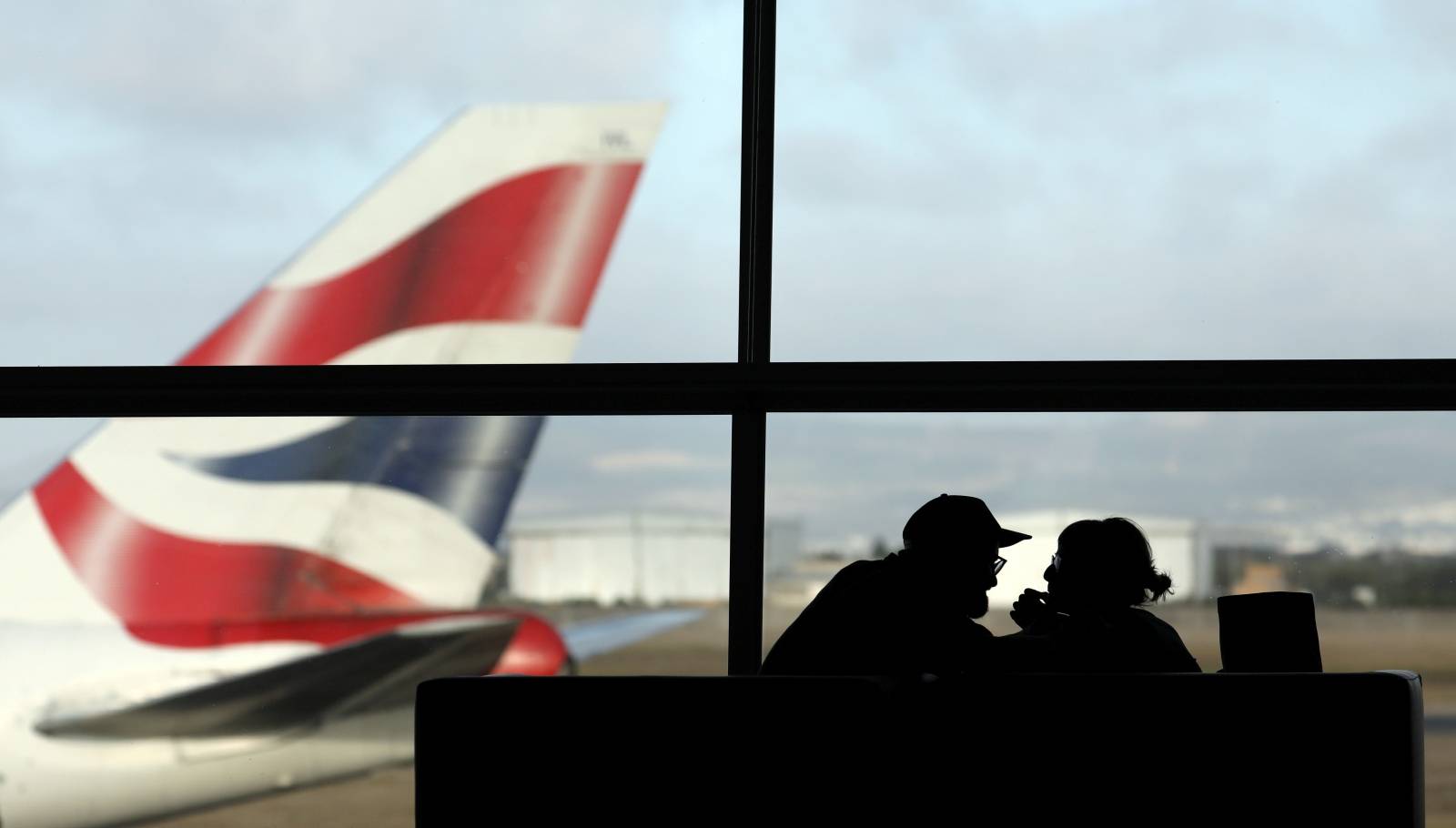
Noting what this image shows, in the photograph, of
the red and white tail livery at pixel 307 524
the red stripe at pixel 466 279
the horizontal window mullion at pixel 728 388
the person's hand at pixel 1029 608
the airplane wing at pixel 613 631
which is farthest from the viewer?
the airplane wing at pixel 613 631

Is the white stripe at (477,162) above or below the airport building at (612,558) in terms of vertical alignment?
above

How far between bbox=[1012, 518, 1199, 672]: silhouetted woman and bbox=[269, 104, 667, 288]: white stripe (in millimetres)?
3933

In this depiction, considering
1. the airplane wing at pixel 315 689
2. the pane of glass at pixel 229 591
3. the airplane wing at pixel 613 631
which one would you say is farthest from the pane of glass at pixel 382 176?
the airplane wing at pixel 613 631

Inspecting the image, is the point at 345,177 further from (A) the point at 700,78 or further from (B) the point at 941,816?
(B) the point at 941,816

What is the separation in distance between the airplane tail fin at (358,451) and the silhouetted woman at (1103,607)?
3.39 metres

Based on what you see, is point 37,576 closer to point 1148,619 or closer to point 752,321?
point 752,321

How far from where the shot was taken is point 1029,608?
179 centimetres

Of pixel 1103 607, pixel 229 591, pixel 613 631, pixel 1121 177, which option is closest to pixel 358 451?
pixel 229 591

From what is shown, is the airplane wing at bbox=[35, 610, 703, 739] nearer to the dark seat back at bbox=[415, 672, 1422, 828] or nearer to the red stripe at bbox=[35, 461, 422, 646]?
the red stripe at bbox=[35, 461, 422, 646]

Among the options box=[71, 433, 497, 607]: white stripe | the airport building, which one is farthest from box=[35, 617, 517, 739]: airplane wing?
the airport building

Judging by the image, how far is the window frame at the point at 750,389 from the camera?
2141 millimetres

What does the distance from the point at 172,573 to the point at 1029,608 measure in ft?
12.8

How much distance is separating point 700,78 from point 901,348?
0.72 metres

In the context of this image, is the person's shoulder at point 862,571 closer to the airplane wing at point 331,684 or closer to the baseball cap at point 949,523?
the baseball cap at point 949,523
